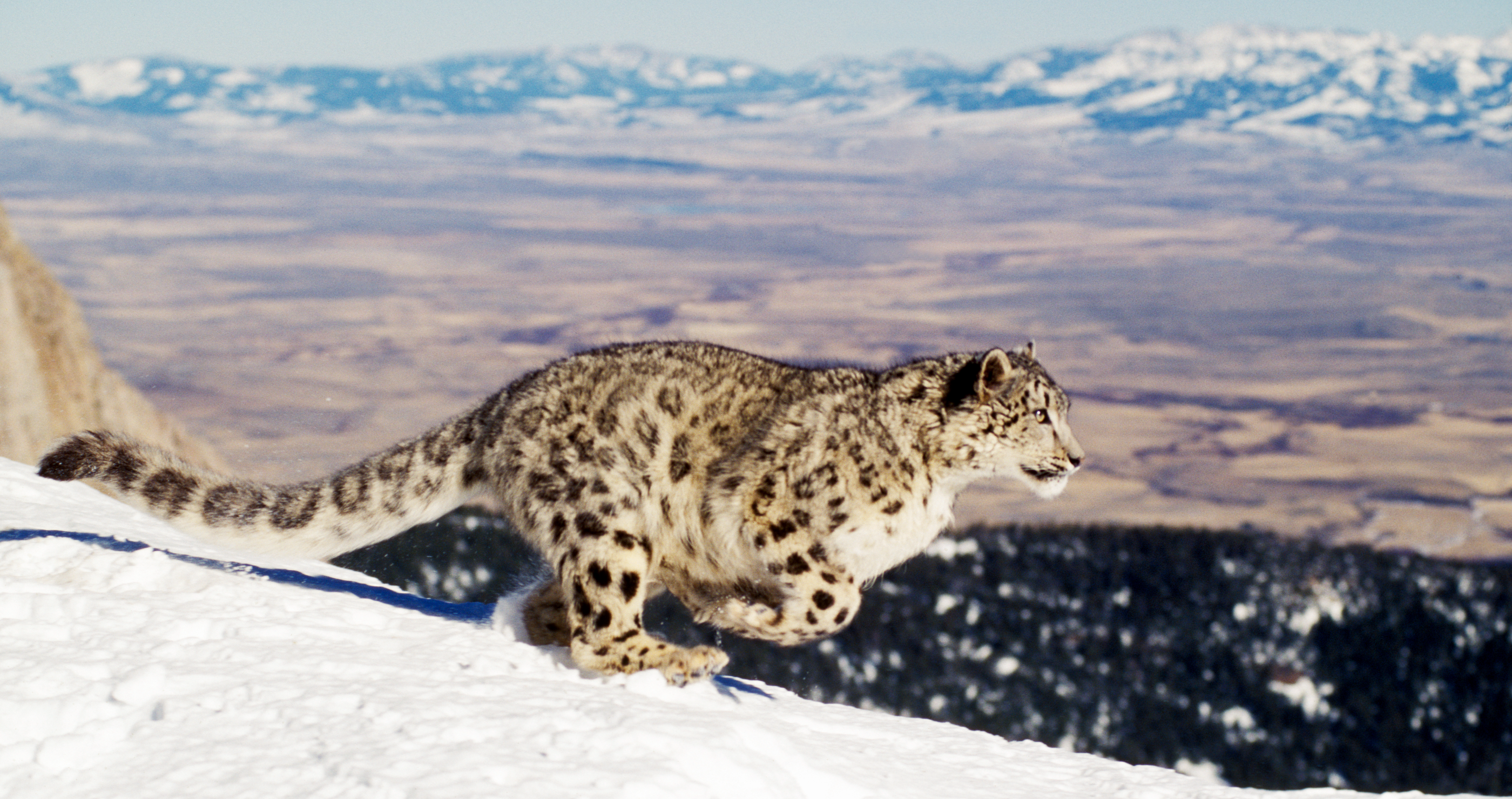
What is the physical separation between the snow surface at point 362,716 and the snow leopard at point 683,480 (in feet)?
1.42

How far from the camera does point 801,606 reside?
302 inches

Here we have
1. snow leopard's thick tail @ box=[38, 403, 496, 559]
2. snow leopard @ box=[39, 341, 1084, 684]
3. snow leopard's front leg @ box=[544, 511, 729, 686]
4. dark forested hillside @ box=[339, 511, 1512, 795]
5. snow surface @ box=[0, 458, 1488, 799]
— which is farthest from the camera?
dark forested hillside @ box=[339, 511, 1512, 795]

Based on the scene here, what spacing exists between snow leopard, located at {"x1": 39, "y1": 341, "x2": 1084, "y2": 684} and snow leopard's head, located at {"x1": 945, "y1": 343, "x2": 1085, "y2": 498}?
0.01 metres

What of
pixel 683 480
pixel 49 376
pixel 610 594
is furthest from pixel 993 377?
pixel 49 376

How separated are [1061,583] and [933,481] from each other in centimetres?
6508

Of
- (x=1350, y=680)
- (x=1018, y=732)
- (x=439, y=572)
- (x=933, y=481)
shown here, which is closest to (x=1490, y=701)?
(x=1350, y=680)

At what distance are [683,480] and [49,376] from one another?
2078 cm

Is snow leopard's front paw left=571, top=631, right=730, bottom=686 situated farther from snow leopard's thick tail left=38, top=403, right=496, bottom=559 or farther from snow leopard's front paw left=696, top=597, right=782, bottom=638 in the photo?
snow leopard's thick tail left=38, top=403, right=496, bottom=559

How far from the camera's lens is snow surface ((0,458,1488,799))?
18.5 ft

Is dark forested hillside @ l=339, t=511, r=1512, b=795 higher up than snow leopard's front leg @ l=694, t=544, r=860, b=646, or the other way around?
snow leopard's front leg @ l=694, t=544, r=860, b=646

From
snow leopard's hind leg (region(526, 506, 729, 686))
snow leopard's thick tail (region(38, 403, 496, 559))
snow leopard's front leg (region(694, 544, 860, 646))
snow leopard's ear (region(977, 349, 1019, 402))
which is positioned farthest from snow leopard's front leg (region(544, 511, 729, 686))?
snow leopard's ear (region(977, 349, 1019, 402))

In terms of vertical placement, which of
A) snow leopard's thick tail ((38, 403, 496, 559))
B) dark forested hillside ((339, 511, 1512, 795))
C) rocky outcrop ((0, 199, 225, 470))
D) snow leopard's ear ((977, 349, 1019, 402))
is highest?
snow leopard's ear ((977, 349, 1019, 402))

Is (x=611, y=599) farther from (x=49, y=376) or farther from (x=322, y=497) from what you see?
(x=49, y=376)

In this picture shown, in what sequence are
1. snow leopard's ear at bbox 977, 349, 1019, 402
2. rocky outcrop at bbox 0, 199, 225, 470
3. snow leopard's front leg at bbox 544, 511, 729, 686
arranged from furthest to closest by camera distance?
rocky outcrop at bbox 0, 199, 225, 470
snow leopard's ear at bbox 977, 349, 1019, 402
snow leopard's front leg at bbox 544, 511, 729, 686
